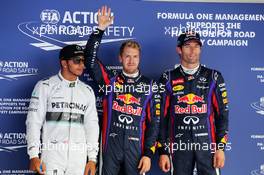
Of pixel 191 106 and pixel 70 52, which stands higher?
pixel 70 52

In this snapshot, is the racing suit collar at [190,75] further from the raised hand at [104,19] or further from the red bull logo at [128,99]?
the raised hand at [104,19]

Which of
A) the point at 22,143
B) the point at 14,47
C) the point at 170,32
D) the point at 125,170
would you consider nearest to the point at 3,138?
the point at 22,143

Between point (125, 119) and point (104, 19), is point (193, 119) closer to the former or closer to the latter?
point (125, 119)

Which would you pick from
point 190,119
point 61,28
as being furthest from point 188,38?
point 61,28

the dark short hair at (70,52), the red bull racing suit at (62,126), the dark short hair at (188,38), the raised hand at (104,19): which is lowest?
the red bull racing suit at (62,126)

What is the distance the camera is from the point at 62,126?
2836mm

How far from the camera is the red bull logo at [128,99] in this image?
301cm

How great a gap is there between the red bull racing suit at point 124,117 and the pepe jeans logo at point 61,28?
1.49ft

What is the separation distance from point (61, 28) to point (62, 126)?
39.0 inches

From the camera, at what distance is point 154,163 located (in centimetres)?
336

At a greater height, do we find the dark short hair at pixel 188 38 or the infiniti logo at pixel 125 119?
the dark short hair at pixel 188 38

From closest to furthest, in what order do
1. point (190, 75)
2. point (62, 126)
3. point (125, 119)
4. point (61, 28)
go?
point (62, 126), point (125, 119), point (190, 75), point (61, 28)

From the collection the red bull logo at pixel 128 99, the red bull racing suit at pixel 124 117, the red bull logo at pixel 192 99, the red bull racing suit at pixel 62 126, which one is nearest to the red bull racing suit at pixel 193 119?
the red bull logo at pixel 192 99

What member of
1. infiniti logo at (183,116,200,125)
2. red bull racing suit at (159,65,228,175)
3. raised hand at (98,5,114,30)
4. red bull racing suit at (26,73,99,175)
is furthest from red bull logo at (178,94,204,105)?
raised hand at (98,5,114,30)
